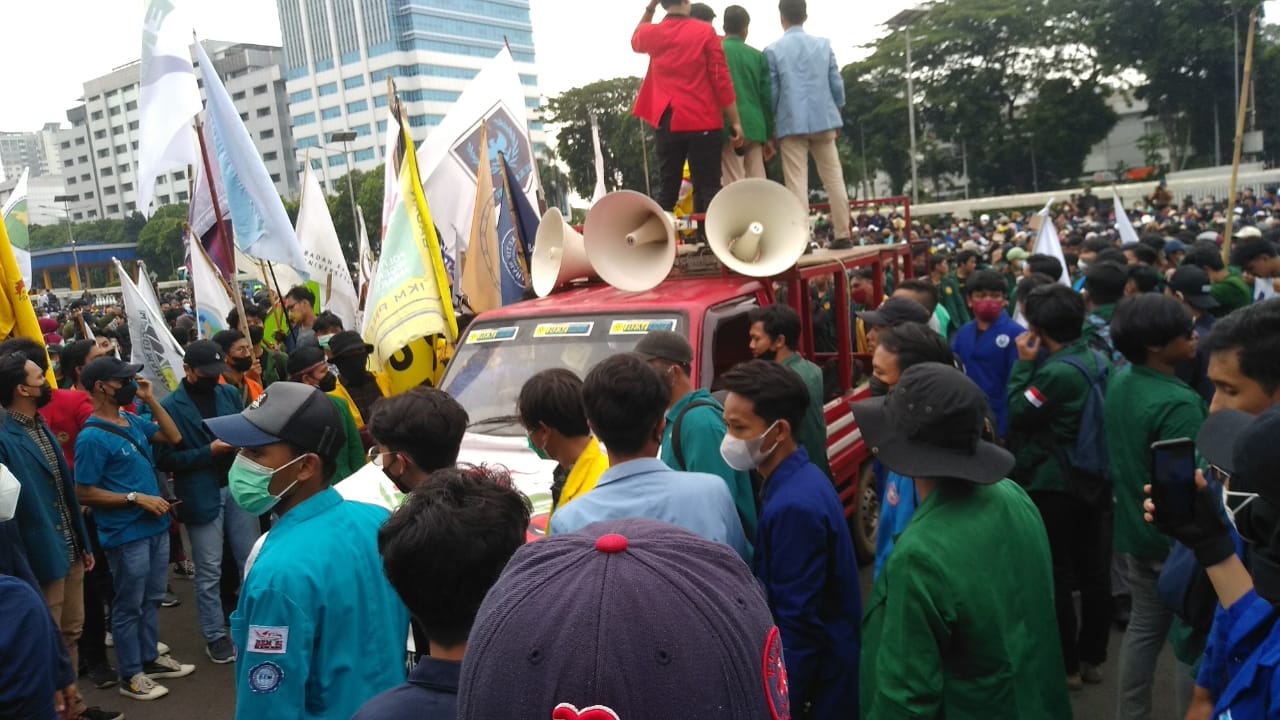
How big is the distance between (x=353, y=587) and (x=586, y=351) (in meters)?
2.91

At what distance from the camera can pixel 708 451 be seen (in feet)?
12.3

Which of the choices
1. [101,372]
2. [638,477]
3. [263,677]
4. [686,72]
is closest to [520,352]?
[101,372]

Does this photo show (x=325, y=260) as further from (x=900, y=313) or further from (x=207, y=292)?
(x=900, y=313)

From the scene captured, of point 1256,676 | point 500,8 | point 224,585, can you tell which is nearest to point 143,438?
point 224,585

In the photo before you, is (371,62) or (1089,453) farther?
(371,62)

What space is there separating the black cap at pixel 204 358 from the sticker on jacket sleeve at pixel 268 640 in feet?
12.7

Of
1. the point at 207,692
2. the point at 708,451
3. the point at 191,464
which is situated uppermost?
the point at 708,451

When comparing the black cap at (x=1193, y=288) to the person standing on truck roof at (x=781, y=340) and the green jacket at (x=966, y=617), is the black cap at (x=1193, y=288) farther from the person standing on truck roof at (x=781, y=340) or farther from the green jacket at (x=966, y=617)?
the green jacket at (x=966, y=617)

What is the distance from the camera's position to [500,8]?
374 ft

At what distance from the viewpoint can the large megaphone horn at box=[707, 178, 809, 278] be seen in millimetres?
5793

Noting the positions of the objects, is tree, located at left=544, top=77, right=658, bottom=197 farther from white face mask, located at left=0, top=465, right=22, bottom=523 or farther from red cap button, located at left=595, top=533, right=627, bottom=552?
red cap button, located at left=595, top=533, right=627, bottom=552

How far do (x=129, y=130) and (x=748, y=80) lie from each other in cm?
11813

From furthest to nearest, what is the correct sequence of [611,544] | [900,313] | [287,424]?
[900,313] → [287,424] → [611,544]

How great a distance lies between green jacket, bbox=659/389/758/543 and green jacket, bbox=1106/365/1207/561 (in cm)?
152
